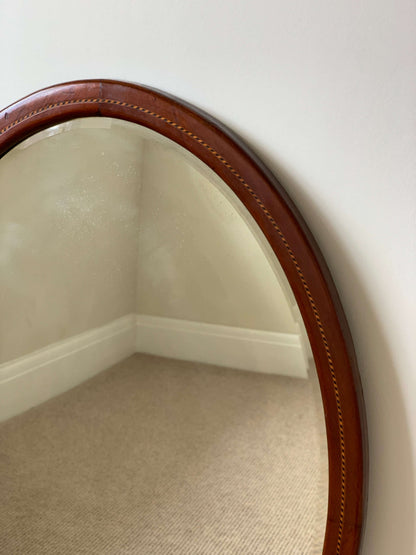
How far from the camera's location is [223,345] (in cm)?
113

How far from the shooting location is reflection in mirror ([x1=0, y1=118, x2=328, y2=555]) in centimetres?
107

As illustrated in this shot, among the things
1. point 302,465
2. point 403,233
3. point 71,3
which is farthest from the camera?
point 71,3

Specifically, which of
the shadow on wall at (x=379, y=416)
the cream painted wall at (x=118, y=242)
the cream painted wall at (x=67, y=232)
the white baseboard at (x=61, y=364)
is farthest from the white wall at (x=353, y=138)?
the white baseboard at (x=61, y=364)

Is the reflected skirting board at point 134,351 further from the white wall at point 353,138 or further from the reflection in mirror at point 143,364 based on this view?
the white wall at point 353,138

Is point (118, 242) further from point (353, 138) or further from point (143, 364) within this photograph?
point (353, 138)

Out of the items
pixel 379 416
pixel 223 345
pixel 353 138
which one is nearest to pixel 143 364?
pixel 223 345

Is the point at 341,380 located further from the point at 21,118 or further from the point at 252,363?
the point at 21,118

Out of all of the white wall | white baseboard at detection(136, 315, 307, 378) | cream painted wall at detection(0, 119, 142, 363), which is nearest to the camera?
the white wall

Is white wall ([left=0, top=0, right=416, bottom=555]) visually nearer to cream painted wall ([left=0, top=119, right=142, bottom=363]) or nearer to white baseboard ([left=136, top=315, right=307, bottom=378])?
white baseboard ([left=136, top=315, right=307, bottom=378])

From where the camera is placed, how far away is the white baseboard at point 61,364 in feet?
4.05

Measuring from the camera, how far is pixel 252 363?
1.10 meters

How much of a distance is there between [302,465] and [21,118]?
80cm

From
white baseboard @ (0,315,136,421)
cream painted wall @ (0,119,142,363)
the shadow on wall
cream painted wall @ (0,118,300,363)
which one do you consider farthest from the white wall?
white baseboard @ (0,315,136,421)

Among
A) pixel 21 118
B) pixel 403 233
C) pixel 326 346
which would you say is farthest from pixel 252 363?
pixel 21 118
